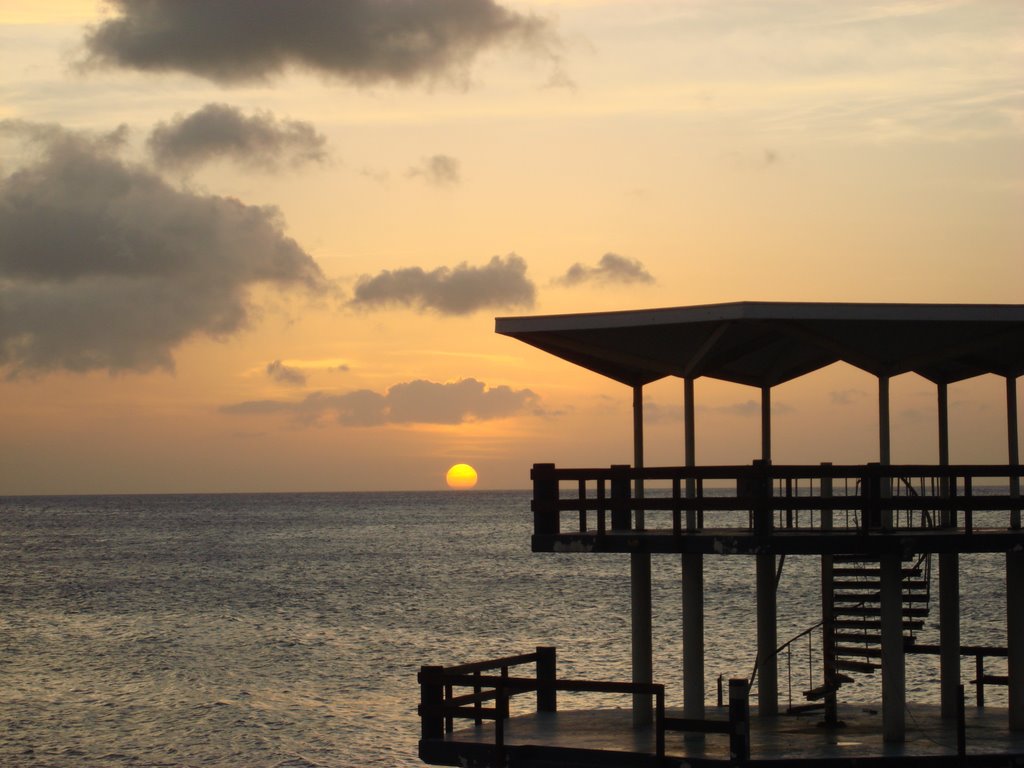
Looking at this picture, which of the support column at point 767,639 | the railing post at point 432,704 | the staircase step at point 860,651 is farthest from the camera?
the support column at point 767,639

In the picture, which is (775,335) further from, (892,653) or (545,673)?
A: (545,673)

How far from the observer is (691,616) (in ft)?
59.5

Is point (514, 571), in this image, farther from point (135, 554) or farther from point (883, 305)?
point (883, 305)

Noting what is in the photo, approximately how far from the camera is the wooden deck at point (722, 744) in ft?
52.9

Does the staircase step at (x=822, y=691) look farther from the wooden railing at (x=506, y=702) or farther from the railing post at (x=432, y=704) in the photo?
the railing post at (x=432, y=704)

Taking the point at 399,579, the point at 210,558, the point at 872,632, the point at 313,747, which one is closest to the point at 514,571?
the point at 399,579

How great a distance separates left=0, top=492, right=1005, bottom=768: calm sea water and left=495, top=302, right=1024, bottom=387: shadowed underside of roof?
17.2 meters

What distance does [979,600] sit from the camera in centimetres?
7631

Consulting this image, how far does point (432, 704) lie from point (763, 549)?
15.4 feet

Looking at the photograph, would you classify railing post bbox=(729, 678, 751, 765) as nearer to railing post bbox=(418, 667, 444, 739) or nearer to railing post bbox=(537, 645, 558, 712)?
railing post bbox=(418, 667, 444, 739)

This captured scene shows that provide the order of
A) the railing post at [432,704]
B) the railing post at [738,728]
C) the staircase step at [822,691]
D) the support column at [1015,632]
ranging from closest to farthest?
the railing post at [738,728] < the railing post at [432,704] < the support column at [1015,632] < the staircase step at [822,691]

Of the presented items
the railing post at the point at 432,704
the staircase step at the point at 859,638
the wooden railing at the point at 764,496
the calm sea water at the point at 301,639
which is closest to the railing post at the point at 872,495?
the wooden railing at the point at 764,496

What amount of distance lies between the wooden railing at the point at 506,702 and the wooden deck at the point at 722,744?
0.23 m

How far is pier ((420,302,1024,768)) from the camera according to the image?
1677 centimetres
